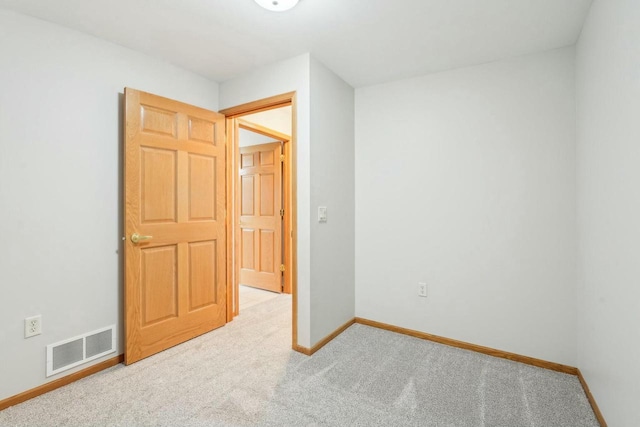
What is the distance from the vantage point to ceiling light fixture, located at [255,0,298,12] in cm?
171

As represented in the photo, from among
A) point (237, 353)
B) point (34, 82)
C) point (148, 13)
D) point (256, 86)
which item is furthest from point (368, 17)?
point (237, 353)

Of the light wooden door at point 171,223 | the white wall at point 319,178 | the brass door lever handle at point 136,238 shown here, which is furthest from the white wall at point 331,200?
the brass door lever handle at point 136,238

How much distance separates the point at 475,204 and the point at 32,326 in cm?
313

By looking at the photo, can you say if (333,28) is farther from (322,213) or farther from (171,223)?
(171,223)

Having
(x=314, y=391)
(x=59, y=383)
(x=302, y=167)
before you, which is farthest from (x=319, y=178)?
(x=59, y=383)

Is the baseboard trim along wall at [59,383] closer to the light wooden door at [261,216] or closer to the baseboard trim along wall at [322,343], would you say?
the baseboard trim along wall at [322,343]

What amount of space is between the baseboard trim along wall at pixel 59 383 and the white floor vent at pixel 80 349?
0.18 feet

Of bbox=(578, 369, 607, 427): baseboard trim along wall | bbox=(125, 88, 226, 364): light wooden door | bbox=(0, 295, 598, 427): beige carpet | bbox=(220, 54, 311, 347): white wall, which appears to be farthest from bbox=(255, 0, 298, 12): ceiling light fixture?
bbox=(578, 369, 607, 427): baseboard trim along wall

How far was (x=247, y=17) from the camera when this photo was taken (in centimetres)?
189

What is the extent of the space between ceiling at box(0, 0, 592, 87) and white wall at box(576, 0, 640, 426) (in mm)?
375

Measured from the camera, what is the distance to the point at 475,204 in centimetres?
246

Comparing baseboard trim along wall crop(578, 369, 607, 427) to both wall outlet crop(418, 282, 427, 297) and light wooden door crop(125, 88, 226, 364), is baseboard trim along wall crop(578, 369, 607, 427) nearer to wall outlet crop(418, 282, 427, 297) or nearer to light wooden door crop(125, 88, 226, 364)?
wall outlet crop(418, 282, 427, 297)

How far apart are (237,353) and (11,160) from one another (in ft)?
6.16

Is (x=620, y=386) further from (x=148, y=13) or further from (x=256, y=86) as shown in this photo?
(x=148, y=13)
